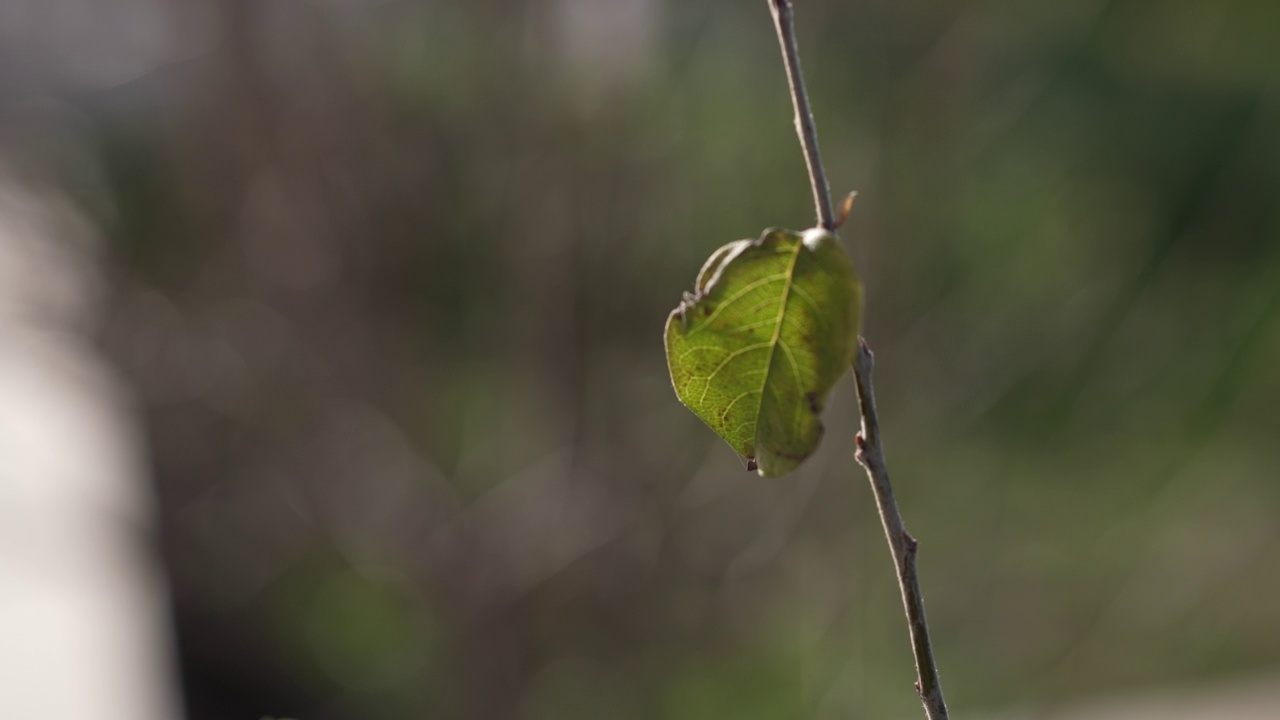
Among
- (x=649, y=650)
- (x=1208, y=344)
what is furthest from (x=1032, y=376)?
(x=649, y=650)

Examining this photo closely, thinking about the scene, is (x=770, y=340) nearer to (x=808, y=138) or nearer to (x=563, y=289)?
(x=808, y=138)

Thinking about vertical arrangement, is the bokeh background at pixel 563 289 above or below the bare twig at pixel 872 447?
above

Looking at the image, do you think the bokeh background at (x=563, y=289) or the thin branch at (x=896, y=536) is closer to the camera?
the thin branch at (x=896, y=536)

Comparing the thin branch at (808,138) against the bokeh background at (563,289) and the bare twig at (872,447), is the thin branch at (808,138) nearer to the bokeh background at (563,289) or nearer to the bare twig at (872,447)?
the bare twig at (872,447)

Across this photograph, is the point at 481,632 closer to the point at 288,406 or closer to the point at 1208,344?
the point at 288,406

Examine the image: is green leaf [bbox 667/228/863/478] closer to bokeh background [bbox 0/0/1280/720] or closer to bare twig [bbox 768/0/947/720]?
bare twig [bbox 768/0/947/720]

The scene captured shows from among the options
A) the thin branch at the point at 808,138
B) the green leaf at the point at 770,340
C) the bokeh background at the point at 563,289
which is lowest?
the green leaf at the point at 770,340

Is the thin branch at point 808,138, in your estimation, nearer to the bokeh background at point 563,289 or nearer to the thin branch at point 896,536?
the thin branch at point 896,536

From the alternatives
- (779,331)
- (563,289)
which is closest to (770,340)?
(779,331)

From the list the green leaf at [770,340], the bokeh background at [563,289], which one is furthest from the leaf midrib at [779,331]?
the bokeh background at [563,289]
